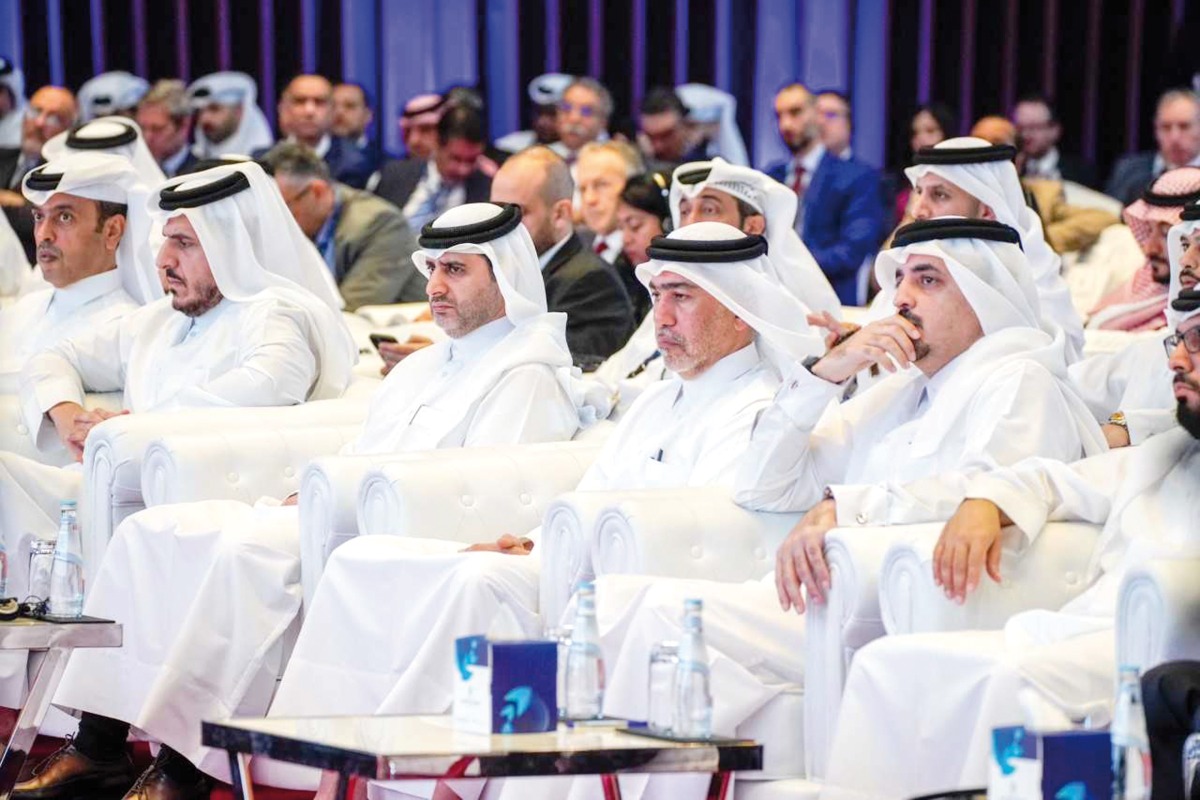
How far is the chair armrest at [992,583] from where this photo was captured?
164 inches

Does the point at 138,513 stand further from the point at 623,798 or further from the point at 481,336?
the point at 623,798

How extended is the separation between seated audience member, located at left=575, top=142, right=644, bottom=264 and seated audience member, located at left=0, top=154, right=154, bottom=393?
189cm

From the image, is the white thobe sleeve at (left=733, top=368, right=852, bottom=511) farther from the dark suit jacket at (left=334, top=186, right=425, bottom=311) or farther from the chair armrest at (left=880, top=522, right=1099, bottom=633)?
the dark suit jacket at (left=334, top=186, right=425, bottom=311)

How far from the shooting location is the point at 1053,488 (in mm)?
4367

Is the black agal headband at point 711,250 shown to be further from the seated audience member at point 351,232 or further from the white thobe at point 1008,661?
the seated audience member at point 351,232

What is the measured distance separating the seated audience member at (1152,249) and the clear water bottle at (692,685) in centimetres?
267

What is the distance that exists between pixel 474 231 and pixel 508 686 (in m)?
2.44

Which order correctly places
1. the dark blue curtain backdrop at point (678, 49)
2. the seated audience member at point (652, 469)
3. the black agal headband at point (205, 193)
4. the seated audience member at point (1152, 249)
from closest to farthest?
the seated audience member at point (652, 469), the seated audience member at point (1152, 249), the black agal headband at point (205, 193), the dark blue curtain backdrop at point (678, 49)

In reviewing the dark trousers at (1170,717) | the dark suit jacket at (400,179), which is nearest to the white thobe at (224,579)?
the dark trousers at (1170,717)

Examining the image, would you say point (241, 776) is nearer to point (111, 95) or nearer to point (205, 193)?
point (205, 193)

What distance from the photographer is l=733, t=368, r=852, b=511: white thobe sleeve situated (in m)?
4.70

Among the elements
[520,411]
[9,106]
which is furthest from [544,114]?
[520,411]

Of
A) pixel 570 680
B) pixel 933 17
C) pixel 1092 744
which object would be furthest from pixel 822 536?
pixel 933 17

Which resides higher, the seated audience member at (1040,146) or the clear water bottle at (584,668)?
the clear water bottle at (584,668)
